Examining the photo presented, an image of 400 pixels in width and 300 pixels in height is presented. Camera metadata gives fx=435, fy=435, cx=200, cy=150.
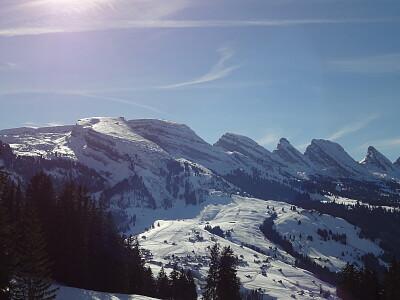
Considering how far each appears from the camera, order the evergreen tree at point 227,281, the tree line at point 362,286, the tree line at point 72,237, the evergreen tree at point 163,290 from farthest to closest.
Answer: the evergreen tree at point 163,290, the tree line at point 362,286, the evergreen tree at point 227,281, the tree line at point 72,237

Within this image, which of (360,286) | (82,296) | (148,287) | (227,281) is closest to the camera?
(82,296)

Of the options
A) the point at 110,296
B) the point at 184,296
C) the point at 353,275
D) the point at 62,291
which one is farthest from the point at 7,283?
the point at 353,275

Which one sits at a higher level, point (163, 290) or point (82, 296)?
point (82, 296)

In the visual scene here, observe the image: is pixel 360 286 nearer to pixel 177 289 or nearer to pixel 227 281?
pixel 227 281

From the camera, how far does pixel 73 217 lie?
69.8 metres

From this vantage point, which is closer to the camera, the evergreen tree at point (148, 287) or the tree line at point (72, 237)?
the tree line at point (72, 237)

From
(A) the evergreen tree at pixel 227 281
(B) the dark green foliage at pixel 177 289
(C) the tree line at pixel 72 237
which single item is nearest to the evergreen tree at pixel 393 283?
(A) the evergreen tree at pixel 227 281

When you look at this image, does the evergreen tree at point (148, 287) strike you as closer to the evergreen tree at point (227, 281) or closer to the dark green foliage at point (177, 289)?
the dark green foliage at point (177, 289)

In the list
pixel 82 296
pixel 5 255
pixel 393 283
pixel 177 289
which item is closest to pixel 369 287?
pixel 393 283

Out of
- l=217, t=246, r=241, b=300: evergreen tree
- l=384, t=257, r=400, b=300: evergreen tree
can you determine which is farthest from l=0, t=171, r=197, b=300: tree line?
l=384, t=257, r=400, b=300: evergreen tree

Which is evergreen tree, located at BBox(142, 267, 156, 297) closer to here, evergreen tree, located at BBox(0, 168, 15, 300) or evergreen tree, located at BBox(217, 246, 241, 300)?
evergreen tree, located at BBox(217, 246, 241, 300)

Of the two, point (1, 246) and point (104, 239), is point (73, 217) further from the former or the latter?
point (1, 246)

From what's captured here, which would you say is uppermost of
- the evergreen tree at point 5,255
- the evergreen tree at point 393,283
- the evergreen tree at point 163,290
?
the evergreen tree at point 5,255

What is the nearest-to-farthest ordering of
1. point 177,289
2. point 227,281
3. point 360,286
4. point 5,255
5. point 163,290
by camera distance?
point 5,255
point 227,281
point 360,286
point 177,289
point 163,290
